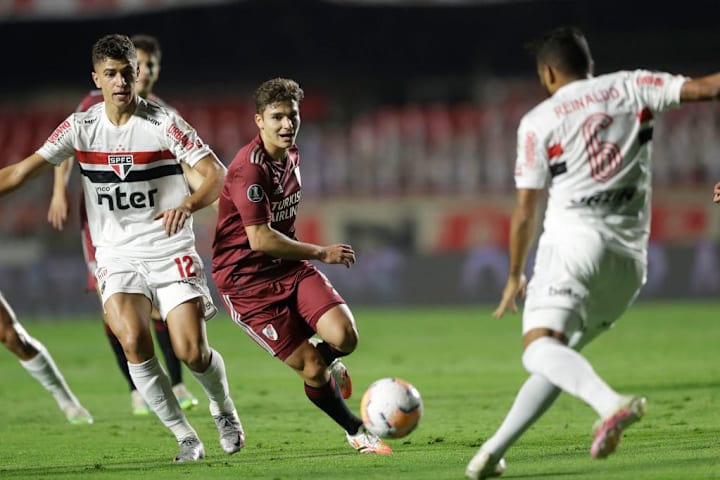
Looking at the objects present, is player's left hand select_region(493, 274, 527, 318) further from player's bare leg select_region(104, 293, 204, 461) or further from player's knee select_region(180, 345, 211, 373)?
player's bare leg select_region(104, 293, 204, 461)

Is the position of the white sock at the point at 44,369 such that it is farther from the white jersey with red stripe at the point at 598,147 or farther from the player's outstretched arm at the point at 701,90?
the player's outstretched arm at the point at 701,90

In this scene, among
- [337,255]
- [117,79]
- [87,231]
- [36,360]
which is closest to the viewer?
[337,255]

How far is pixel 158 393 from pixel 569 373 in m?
2.48

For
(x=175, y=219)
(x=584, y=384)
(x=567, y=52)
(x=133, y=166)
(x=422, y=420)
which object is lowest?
(x=422, y=420)

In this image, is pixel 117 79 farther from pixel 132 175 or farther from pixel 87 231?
pixel 87 231

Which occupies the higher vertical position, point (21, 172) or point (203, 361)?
point (21, 172)

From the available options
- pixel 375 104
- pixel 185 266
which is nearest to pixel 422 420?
pixel 185 266

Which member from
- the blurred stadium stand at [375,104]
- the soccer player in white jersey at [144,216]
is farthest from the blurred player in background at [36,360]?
the blurred stadium stand at [375,104]

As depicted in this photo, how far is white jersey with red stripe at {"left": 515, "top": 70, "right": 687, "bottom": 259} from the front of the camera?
202 inches

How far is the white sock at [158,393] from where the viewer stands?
21.2 feet

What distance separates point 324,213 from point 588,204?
1687 centimetres

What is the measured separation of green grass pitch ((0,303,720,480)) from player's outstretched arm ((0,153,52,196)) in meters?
1.49

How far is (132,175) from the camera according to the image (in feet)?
21.7

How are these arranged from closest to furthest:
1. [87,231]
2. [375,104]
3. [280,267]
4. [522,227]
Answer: [522,227] → [280,267] → [87,231] → [375,104]
